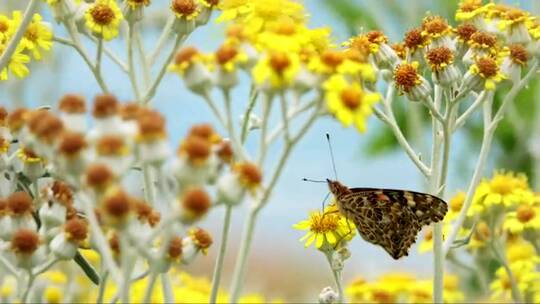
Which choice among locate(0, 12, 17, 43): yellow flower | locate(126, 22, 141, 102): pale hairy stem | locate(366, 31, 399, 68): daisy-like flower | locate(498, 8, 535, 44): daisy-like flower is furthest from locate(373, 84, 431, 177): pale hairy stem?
locate(0, 12, 17, 43): yellow flower

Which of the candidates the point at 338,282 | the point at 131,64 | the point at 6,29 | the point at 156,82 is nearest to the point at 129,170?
the point at 156,82

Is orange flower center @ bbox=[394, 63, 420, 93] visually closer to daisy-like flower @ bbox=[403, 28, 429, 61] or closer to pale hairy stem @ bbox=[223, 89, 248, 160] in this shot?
daisy-like flower @ bbox=[403, 28, 429, 61]

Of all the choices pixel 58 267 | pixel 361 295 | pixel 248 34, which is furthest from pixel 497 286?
pixel 248 34

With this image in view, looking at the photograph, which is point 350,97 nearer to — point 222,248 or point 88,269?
point 222,248

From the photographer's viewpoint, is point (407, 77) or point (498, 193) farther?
point (498, 193)

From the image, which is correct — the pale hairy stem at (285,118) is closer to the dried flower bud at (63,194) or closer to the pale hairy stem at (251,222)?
the pale hairy stem at (251,222)

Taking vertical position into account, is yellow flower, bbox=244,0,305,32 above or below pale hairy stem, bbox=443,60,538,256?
above
